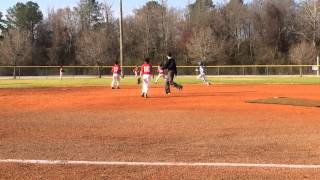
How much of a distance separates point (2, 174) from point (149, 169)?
2062 millimetres

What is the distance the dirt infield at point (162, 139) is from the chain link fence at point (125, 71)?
46.8 meters

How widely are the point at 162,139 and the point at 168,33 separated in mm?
82174

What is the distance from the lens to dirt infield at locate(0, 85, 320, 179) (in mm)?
7316

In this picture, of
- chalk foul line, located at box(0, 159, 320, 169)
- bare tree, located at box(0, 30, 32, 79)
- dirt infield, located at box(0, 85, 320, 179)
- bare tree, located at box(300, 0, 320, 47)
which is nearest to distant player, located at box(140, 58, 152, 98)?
dirt infield, located at box(0, 85, 320, 179)

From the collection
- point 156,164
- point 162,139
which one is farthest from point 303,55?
point 156,164

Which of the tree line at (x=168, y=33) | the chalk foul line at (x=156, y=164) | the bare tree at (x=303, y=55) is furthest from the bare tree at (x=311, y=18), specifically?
the chalk foul line at (x=156, y=164)

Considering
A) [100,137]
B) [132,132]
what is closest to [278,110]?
[132,132]

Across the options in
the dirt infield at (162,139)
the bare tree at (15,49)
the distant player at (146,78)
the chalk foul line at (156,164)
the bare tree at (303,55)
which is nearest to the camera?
the dirt infield at (162,139)

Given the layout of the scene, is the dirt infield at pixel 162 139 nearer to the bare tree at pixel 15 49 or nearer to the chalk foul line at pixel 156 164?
the chalk foul line at pixel 156 164

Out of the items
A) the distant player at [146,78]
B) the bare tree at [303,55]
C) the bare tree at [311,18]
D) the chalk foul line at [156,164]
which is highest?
the bare tree at [311,18]

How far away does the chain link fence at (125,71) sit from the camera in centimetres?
6259

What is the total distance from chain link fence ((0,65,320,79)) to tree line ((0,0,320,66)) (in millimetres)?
10197

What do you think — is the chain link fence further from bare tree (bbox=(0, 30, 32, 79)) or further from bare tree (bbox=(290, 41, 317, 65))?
bare tree (bbox=(290, 41, 317, 65))

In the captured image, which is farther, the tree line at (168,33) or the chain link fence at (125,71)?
the tree line at (168,33)
